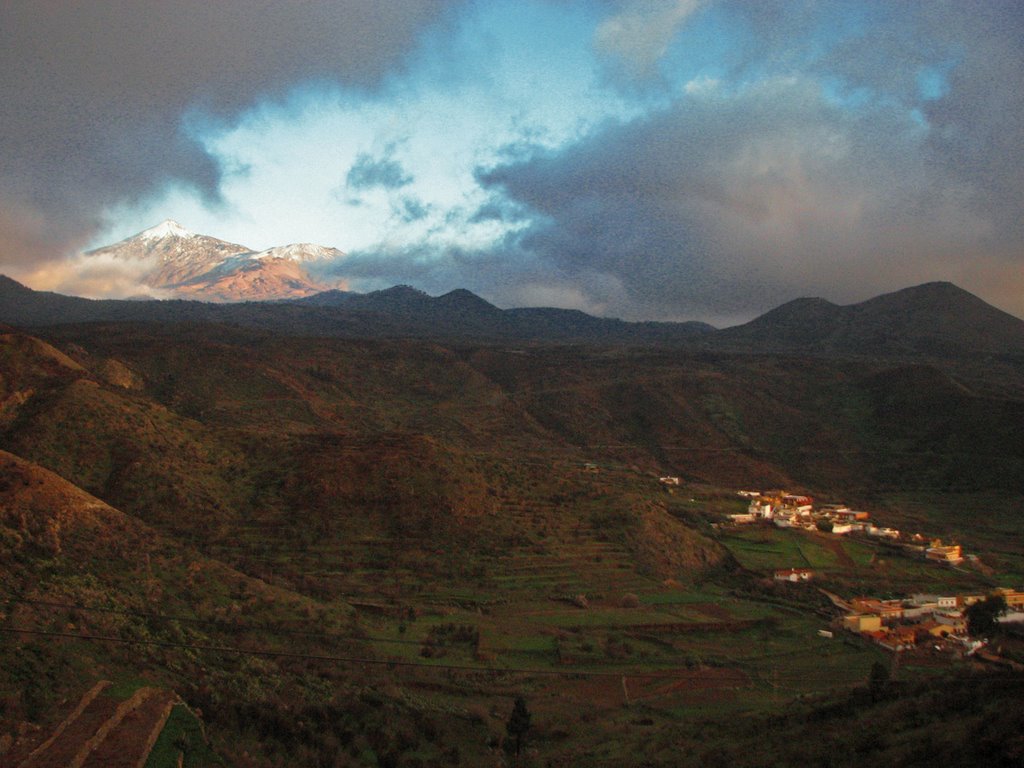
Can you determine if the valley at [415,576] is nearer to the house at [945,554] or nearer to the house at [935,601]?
the house at [945,554]

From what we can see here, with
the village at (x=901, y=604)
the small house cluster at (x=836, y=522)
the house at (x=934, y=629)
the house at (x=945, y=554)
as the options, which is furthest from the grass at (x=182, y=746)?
the house at (x=945, y=554)

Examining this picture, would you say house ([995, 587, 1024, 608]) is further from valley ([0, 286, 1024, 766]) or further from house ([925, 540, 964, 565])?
house ([925, 540, 964, 565])

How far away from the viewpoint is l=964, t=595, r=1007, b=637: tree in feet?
119

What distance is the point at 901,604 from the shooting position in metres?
41.3

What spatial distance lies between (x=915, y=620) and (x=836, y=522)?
84.5ft

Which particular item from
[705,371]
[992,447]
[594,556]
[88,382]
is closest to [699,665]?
[594,556]

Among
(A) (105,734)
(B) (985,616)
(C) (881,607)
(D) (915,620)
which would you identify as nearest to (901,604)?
(C) (881,607)

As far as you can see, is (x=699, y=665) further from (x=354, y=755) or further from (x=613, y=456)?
(x=613, y=456)

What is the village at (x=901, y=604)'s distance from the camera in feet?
115

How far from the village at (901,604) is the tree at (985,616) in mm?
443

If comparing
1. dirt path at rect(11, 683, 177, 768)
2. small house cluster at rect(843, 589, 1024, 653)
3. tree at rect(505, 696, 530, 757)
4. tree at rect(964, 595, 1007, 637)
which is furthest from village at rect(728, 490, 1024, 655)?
dirt path at rect(11, 683, 177, 768)

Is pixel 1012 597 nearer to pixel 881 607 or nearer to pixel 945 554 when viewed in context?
pixel 881 607

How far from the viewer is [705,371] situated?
134 metres

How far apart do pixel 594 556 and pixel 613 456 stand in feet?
168
